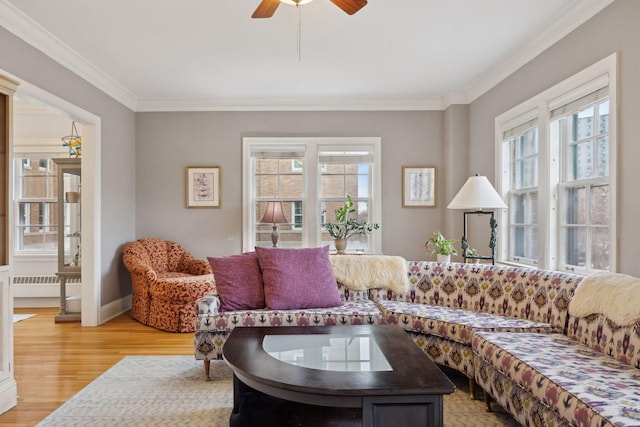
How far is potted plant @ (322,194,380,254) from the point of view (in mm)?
5109

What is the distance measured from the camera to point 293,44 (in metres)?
3.70

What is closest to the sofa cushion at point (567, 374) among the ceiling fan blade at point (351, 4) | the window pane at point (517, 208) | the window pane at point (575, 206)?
the window pane at point (575, 206)

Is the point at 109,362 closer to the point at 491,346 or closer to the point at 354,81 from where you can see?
the point at 491,346

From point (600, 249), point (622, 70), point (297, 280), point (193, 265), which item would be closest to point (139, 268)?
point (193, 265)

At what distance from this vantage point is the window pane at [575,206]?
3.16 m

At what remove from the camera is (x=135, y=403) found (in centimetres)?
261

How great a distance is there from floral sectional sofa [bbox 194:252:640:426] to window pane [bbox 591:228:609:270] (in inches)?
14.8

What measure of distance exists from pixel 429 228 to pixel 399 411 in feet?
13.0

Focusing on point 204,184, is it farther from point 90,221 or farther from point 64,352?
point 64,352

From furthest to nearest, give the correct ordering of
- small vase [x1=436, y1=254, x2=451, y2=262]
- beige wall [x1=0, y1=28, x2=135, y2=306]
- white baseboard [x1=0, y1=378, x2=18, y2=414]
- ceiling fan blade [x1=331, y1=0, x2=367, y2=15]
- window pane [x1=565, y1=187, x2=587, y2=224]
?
small vase [x1=436, y1=254, x2=451, y2=262], beige wall [x1=0, y1=28, x2=135, y2=306], window pane [x1=565, y1=187, x2=587, y2=224], white baseboard [x1=0, y1=378, x2=18, y2=414], ceiling fan blade [x1=331, y1=0, x2=367, y2=15]

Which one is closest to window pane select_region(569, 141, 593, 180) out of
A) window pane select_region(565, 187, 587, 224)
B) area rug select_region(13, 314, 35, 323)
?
window pane select_region(565, 187, 587, 224)

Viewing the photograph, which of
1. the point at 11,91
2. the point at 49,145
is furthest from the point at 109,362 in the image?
the point at 49,145

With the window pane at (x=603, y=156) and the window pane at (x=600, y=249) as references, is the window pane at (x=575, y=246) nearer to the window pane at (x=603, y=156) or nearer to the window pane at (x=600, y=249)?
the window pane at (x=600, y=249)

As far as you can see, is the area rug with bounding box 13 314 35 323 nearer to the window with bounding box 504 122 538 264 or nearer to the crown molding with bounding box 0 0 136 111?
the crown molding with bounding box 0 0 136 111
